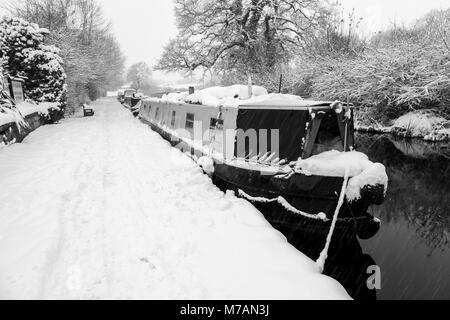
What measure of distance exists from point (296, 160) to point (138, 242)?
264 cm

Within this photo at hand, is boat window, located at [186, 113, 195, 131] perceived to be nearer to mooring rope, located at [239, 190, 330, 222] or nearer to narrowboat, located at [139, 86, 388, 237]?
narrowboat, located at [139, 86, 388, 237]

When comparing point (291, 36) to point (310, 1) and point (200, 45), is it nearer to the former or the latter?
point (310, 1)

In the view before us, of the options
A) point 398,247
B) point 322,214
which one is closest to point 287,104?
point 322,214

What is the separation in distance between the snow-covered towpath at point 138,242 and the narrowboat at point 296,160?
51 cm

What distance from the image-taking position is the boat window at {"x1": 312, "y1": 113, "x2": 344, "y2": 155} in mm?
5207

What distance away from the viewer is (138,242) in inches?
150

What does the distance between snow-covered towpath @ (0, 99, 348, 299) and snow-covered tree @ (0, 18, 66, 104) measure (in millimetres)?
10575

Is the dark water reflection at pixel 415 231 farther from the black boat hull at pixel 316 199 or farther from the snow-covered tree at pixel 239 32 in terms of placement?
the snow-covered tree at pixel 239 32

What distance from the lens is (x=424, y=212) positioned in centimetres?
652

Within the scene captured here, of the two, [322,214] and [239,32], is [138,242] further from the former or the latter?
[239,32]

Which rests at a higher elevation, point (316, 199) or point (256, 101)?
point (256, 101)
